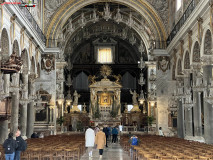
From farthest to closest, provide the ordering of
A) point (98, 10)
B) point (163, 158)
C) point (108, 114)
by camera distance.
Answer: point (108, 114) → point (98, 10) → point (163, 158)

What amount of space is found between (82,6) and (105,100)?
12.8 meters

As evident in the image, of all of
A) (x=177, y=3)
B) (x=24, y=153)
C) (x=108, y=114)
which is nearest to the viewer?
(x=24, y=153)

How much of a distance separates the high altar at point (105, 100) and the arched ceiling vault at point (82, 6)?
1040cm

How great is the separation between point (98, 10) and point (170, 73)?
10.0 meters

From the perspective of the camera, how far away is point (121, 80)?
41844mm

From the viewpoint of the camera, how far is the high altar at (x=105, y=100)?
37062 mm

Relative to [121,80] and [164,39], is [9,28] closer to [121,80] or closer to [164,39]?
[164,39]

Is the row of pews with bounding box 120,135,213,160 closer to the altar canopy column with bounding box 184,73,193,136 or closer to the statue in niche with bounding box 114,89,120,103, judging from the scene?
the altar canopy column with bounding box 184,73,193,136

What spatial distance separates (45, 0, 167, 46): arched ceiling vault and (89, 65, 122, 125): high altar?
1040 cm

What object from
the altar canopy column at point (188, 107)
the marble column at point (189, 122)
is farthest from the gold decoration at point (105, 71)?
the marble column at point (189, 122)

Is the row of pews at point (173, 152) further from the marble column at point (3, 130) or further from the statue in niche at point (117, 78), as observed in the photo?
the statue in niche at point (117, 78)

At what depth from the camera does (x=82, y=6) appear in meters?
29.3

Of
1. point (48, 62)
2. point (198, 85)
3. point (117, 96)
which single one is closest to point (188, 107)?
point (198, 85)

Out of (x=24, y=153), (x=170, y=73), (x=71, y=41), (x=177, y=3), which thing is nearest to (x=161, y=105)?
(x=170, y=73)
